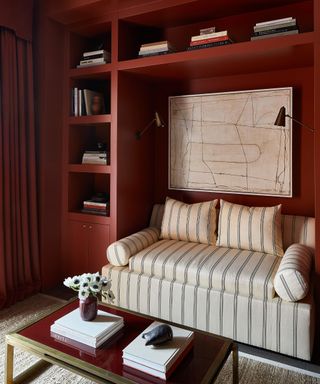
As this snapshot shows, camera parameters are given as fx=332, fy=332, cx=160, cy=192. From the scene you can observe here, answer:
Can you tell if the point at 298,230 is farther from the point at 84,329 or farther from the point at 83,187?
the point at 83,187

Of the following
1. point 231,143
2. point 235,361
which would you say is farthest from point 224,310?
point 231,143

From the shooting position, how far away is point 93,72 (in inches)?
115

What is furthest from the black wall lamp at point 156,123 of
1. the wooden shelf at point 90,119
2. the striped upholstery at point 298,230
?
the striped upholstery at point 298,230

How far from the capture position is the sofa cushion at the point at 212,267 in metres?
2.12

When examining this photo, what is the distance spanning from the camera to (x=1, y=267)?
8.64 feet

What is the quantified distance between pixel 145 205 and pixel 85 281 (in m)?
1.68

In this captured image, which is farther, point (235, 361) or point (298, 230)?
point (298, 230)

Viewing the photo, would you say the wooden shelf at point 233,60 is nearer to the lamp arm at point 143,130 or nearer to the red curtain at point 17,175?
the lamp arm at point 143,130

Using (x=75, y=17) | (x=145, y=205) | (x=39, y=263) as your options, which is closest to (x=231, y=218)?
(x=145, y=205)

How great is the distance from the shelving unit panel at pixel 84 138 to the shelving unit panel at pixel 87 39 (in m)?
0.59

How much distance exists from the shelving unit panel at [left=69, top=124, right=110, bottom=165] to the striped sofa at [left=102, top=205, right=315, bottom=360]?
3.35 feet

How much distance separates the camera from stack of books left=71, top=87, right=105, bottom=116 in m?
3.04

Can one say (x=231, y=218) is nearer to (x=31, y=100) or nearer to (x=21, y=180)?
(x=21, y=180)

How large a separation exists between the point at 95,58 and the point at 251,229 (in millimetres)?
2006
